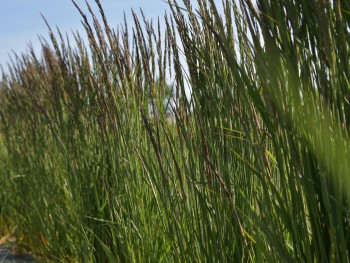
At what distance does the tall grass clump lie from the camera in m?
1.34

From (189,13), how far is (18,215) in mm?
2927

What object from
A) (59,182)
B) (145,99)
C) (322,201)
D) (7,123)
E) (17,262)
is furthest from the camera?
(7,123)

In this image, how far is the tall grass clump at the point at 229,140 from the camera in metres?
1.34

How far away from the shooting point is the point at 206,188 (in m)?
1.79

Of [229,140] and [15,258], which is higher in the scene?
[229,140]

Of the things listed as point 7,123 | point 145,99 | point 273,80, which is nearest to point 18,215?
point 7,123

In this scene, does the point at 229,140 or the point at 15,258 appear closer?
the point at 229,140

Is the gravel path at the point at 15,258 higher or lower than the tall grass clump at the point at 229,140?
lower

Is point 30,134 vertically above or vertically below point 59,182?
above

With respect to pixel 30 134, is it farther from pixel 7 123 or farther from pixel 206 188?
pixel 206 188

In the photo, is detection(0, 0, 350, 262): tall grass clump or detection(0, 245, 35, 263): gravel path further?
detection(0, 245, 35, 263): gravel path

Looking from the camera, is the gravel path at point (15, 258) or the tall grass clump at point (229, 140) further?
the gravel path at point (15, 258)

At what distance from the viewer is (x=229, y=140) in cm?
193

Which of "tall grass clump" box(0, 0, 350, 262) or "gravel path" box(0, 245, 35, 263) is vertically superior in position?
"tall grass clump" box(0, 0, 350, 262)
